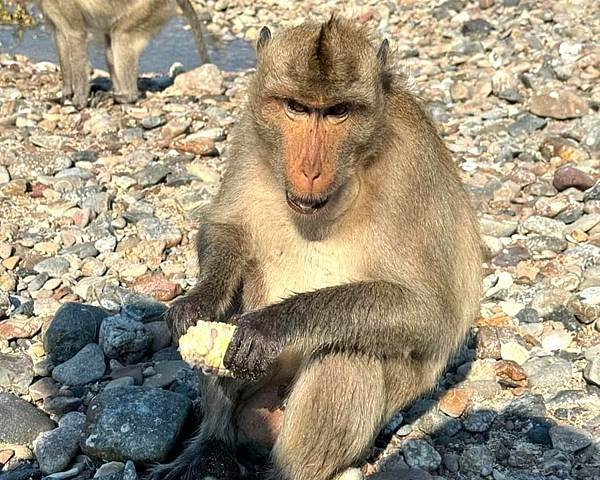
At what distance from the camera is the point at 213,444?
9.68ft

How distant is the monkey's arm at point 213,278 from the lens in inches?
108

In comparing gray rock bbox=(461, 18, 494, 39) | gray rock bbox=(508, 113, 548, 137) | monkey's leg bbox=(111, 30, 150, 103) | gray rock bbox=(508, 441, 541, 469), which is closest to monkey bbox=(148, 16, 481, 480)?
gray rock bbox=(508, 441, 541, 469)

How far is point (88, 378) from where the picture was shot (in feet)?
11.2

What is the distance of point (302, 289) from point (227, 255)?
0.28 m

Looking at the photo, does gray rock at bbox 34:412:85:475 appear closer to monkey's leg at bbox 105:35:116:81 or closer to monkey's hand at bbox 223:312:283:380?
monkey's hand at bbox 223:312:283:380

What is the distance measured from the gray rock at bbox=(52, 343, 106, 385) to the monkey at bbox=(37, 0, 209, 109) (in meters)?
4.34

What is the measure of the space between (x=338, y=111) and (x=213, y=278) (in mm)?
720

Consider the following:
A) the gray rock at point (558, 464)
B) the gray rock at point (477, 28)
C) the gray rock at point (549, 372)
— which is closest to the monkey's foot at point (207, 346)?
the gray rock at point (558, 464)

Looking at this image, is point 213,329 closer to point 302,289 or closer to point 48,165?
point 302,289

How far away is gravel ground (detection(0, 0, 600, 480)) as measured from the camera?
3006 mm

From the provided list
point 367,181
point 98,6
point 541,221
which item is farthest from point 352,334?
point 98,6

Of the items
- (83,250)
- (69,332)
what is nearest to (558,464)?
(69,332)

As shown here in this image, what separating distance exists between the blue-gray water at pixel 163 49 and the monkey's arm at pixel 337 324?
6.57 m

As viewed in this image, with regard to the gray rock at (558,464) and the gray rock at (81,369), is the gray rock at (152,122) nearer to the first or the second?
the gray rock at (81,369)
